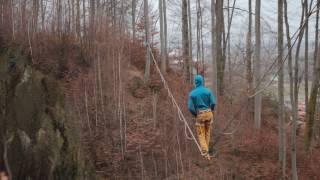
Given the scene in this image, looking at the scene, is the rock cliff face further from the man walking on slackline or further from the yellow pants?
the man walking on slackline

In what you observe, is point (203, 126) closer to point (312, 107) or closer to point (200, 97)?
point (200, 97)

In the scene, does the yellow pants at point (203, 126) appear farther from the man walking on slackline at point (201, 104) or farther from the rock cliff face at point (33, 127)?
the rock cliff face at point (33, 127)

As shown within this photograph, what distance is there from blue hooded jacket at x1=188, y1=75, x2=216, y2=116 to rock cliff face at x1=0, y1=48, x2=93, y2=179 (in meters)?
4.64

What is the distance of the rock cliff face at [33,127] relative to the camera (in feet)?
41.1

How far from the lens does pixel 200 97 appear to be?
1008 centimetres

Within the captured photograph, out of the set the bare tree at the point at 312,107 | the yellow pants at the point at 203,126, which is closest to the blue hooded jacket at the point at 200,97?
the yellow pants at the point at 203,126

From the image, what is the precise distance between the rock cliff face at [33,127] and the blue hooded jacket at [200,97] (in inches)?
183

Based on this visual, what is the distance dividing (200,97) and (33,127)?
5.12 meters

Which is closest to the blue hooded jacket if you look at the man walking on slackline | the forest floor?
the man walking on slackline

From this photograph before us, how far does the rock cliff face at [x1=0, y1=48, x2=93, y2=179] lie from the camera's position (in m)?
12.5

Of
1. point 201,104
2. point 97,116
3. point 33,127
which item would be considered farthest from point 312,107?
point 33,127

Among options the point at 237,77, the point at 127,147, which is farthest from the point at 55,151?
the point at 237,77

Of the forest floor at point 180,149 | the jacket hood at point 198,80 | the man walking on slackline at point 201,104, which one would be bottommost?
the forest floor at point 180,149

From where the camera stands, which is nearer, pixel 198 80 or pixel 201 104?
pixel 198 80
